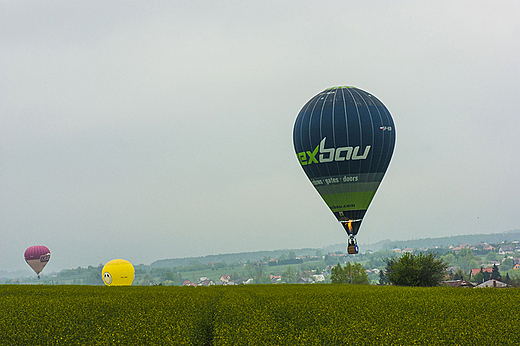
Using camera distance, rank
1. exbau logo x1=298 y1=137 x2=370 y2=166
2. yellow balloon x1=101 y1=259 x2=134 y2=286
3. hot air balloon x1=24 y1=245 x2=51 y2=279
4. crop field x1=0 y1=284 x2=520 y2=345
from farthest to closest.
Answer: hot air balloon x1=24 y1=245 x2=51 y2=279 → yellow balloon x1=101 y1=259 x2=134 y2=286 → exbau logo x1=298 y1=137 x2=370 y2=166 → crop field x1=0 y1=284 x2=520 y2=345

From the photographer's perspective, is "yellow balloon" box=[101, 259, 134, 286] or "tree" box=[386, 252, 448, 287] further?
"yellow balloon" box=[101, 259, 134, 286]

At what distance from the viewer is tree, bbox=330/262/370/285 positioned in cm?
9250

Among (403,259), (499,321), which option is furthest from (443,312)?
(403,259)

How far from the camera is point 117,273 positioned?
58188mm

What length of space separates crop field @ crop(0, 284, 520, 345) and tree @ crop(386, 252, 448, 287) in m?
28.8

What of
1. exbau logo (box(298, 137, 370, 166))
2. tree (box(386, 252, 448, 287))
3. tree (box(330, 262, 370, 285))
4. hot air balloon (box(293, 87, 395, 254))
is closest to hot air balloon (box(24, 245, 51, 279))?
tree (box(330, 262, 370, 285))

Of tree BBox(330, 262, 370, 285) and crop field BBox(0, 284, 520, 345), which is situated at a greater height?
crop field BBox(0, 284, 520, 345)

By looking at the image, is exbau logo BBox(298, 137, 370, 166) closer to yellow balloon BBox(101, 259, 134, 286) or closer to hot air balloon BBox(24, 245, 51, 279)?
yellow balloon BBox(101, 259, 134, 286)

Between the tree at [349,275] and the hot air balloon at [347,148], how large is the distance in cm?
5637

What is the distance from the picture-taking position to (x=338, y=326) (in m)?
14.8

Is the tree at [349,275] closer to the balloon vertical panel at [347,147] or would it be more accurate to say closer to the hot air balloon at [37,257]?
the balloon vertical panel at [347,147]

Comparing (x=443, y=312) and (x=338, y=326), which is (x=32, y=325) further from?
(x=443, y=312)

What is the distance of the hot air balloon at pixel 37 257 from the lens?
86.3 metres

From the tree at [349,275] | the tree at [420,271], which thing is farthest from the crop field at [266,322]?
the tree at [349,275]
